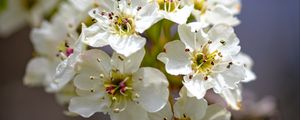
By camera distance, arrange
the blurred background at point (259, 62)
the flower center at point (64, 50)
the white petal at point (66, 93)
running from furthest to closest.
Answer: the blurred background at point (259, 62) < the white petal at point (66, 93) < the flower center at point (64, 50)

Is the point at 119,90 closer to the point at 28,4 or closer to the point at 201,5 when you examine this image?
the point at 201,5

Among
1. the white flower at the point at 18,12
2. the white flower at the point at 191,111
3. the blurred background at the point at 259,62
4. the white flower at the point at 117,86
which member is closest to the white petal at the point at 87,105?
the white flower at the point at 117,86

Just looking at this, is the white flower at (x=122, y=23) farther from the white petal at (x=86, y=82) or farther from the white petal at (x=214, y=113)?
the white petal at (x=214, y=113)

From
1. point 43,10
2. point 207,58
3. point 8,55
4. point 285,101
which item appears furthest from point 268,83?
point 207,58

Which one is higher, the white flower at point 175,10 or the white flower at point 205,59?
the white flower at point 175,10

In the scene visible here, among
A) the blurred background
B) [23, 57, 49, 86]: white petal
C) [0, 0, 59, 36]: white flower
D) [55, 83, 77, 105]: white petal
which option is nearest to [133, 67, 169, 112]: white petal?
[55, 83, 77, 105]: white petal

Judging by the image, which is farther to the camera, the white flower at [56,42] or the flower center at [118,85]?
the white flower at [56,42]
